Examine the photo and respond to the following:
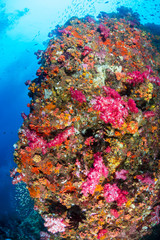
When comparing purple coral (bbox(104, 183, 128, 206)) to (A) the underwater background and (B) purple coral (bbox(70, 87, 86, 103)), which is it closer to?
(B) purple coral (bbox(70, 87, 86, 103))

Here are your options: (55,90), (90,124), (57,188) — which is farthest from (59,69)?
(57,188)

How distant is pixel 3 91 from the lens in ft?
208

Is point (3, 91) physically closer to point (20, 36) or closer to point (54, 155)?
point (20, 36)

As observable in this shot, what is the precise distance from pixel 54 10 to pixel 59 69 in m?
97.0

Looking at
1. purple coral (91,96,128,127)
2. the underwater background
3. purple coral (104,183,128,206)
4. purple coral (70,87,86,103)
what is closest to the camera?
purple coral (91,96,128,127)

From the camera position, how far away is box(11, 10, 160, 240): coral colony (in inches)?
200

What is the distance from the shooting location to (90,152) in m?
5.17

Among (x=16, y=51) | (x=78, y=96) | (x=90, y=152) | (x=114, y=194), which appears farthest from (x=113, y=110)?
(x=16, y=51)

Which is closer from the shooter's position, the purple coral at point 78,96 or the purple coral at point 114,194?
the purple coral at point 114,194

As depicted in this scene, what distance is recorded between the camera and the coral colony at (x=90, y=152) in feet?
16.6

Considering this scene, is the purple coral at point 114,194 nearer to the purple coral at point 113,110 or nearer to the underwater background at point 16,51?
the purple coral at point 113,110

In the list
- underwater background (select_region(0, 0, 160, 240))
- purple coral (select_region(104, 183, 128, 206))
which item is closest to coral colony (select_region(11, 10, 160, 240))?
purple coral (select_region(104, 183, 128, 206))

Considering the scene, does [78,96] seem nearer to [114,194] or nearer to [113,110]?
[113,110]

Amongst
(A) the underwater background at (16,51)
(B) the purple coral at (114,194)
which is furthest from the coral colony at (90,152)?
(A) the underwater background at (16,51)
